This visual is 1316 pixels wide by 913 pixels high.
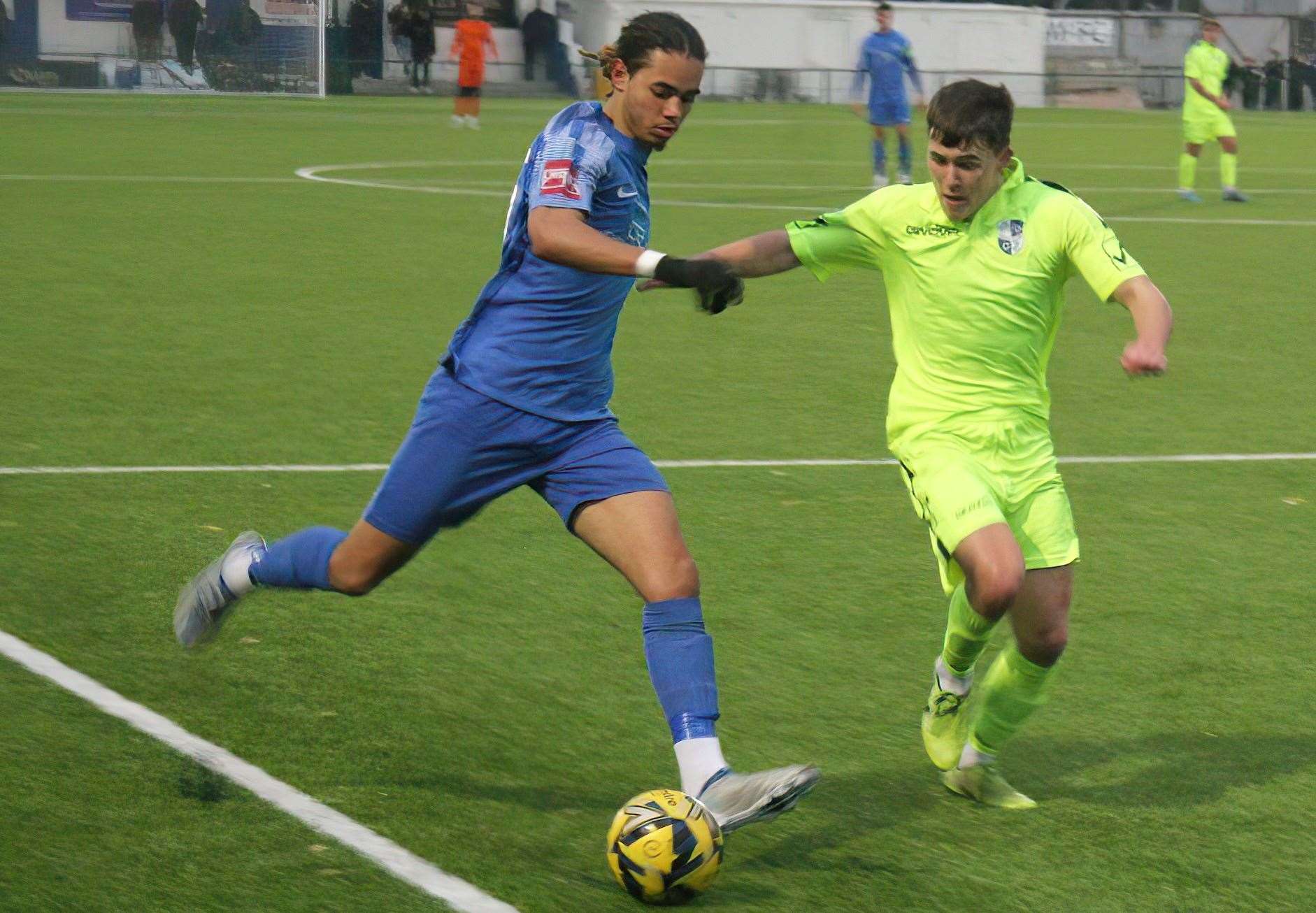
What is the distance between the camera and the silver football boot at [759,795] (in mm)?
4133

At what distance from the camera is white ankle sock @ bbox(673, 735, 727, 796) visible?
4.30m

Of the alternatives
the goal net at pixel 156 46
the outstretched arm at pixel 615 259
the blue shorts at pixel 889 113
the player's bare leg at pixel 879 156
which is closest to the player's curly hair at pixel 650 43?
the outstretched arm at pixel 615 259

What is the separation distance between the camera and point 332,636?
6098 millimetres

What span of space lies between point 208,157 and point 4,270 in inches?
432

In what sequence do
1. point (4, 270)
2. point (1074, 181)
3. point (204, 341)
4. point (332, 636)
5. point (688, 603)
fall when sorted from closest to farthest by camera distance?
point (688, 603), point (332, 636), point (204, 341), point (4, 270), point (1074, 181)

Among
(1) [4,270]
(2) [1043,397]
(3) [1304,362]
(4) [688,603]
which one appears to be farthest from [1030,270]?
(1) [4,270]

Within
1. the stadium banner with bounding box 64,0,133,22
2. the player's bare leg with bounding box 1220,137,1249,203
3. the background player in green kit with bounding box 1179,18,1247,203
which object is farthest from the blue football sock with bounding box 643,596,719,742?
the stadium banner with bounding box 64,0,133,22

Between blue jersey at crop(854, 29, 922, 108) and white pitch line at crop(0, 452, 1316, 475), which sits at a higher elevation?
blue jersey at crop(854, 29, 922, 108)

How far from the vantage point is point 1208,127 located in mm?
22203

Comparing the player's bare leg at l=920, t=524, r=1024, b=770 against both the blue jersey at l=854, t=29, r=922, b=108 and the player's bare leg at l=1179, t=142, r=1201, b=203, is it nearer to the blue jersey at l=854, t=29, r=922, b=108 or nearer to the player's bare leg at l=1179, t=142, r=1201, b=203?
the player's bare leg at l=1179, t=142, r=1201, b=203

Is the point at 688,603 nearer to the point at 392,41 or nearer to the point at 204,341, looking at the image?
the point at 204,341

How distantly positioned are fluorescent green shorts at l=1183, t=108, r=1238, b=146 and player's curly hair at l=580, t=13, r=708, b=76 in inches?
742

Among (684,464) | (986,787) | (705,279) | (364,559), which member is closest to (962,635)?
(986,787)

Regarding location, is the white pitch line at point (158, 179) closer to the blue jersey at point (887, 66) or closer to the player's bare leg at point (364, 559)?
the blue jersey at point (887, 66)
